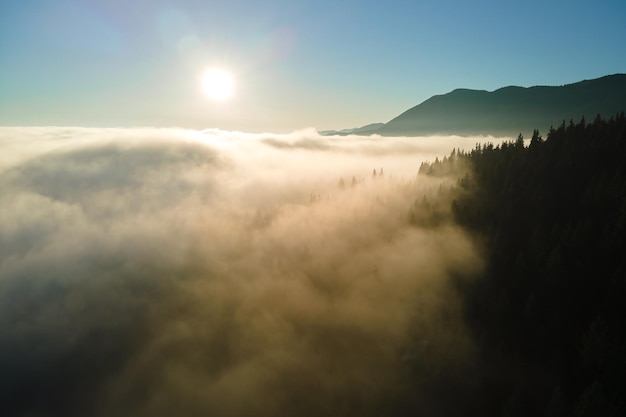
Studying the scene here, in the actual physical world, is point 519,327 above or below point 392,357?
above

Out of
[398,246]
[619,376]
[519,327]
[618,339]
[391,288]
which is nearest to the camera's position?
[619,376]

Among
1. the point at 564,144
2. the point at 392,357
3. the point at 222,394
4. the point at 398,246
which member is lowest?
the point at 222,394

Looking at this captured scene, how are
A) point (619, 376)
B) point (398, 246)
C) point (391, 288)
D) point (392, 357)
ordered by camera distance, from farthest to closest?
point (398, 246) → point (391, 288) → point (392, 357) → point (619, 376)

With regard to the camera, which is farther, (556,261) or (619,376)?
(556,261)

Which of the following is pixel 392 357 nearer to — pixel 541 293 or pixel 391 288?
pixel 391 288

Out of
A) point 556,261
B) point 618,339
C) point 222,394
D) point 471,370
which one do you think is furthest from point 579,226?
point 222,394

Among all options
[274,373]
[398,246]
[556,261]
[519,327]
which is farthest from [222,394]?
[556,261]

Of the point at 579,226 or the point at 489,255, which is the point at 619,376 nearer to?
the point at 579,226
